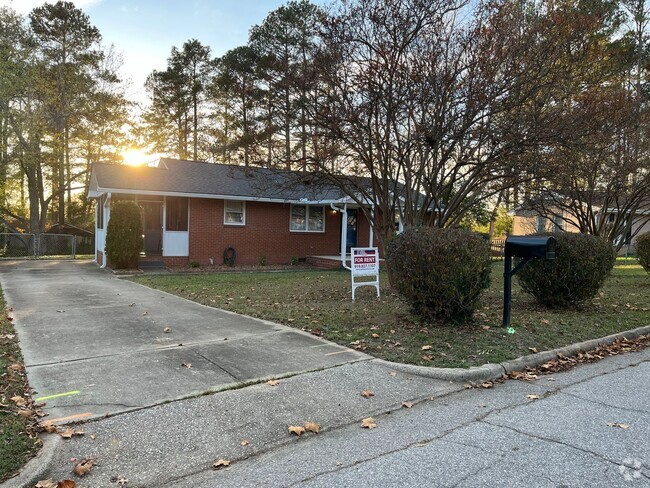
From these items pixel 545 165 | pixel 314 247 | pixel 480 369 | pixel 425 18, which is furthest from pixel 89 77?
pixel 480 369

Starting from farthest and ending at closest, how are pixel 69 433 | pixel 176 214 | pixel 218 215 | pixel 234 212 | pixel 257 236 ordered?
pixel 257 236 → pixel 234 212 → pixel 218 215 → pixel 176 214 → pixel 69 433

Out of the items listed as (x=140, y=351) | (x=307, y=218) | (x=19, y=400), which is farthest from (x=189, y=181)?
(x=19, y=400)

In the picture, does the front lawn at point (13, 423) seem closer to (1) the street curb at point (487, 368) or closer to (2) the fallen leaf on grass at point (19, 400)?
(2) the fallen leaf on grass at point (19, 400)

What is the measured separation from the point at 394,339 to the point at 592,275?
453 centimetres

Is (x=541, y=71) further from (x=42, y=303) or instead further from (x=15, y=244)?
(x=15, y=244)

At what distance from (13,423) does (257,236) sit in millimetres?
14959

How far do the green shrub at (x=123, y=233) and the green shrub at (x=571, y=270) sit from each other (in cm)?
1203

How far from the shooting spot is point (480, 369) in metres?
4.86

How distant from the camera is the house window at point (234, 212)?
17.6 m

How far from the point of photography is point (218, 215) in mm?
17422

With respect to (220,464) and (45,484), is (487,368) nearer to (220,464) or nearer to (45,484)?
(220,464)

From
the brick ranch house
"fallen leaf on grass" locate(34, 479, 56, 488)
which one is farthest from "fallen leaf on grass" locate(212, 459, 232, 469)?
the brick ranch house

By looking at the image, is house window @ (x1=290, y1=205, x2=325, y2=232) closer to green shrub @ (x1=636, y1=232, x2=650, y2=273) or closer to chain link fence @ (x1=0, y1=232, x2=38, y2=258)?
green shrub @ (x1=636, y1=232, x2=650, y2=273)

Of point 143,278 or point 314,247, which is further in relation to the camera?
point 314,247
